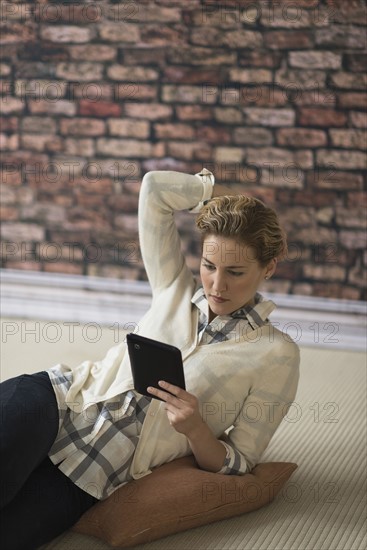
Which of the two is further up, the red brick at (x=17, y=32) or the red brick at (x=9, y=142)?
the red brick at (x=17, y=32)

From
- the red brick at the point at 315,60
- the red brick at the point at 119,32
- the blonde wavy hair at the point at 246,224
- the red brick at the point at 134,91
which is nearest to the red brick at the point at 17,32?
the red brick at the point at 119,32

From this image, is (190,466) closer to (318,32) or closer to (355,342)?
→ (355,342)

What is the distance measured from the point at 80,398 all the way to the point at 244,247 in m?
0.54

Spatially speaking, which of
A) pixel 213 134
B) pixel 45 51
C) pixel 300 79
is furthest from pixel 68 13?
pixel 300 79

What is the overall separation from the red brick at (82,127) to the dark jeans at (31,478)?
A: 72.0 inches

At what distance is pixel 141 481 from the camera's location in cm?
199

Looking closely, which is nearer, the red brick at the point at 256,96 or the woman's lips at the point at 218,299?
the woman's lips at the point at 218,299

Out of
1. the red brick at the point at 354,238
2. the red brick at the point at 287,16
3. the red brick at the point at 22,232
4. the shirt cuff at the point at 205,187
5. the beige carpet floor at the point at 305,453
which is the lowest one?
the beige carpet floor at the point at 305,453

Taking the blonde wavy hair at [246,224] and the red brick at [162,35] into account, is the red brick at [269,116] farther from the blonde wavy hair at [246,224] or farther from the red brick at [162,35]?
the blonde wavy hair at [246,224]

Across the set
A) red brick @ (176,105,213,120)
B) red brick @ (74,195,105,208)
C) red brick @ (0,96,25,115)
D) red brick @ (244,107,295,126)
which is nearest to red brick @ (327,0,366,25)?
red brick @ (244,107,295,126)

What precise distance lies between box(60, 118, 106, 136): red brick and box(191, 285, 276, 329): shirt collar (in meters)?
1.72

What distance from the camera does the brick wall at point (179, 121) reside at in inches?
134

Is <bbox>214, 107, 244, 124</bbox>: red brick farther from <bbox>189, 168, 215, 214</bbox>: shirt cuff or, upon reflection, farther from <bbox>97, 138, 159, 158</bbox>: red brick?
<bbox>189, 168, 215, 214</bbox>: shirt cuff

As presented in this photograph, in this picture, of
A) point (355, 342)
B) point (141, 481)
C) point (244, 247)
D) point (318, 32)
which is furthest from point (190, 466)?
point (318, 32)
